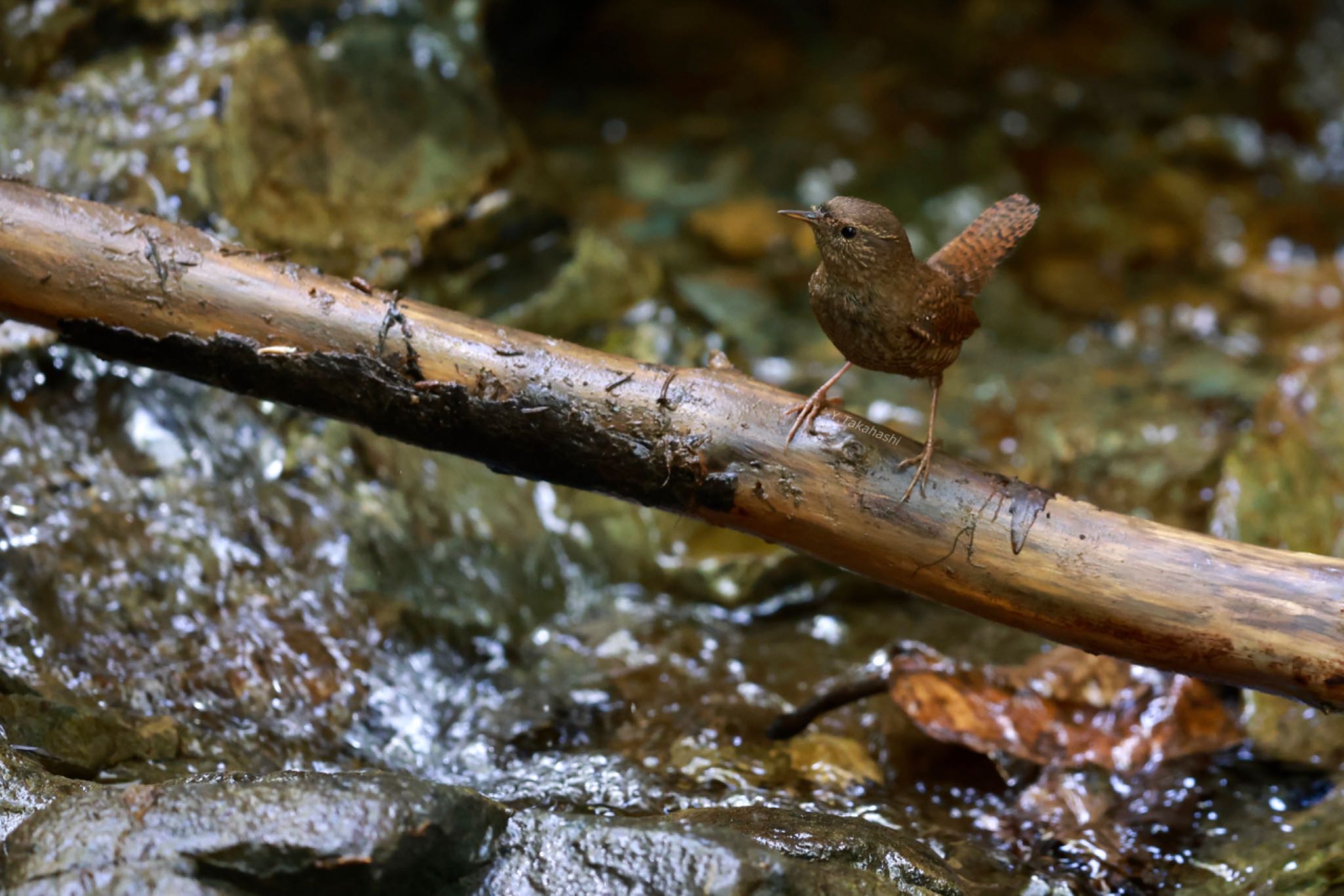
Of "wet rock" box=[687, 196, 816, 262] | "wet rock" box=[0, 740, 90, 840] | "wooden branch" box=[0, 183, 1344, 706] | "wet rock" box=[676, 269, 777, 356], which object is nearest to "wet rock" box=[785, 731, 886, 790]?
"wooden branch" box=[0, 183, 1344, 706]

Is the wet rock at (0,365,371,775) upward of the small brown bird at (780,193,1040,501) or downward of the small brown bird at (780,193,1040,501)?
downward

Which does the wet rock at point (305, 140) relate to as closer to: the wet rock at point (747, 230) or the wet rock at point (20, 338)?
the wet rock at point (20, 338)

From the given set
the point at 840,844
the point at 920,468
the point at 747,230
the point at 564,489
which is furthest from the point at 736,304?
the point at 840,844

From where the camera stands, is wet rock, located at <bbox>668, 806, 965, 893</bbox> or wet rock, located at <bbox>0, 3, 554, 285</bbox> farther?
wet rock, located at <bbox>0, 3, 554, 285</bbox>

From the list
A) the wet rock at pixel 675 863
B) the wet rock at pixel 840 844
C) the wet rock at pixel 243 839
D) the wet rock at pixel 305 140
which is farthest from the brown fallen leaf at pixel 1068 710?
the wet rock at pixel 305 140

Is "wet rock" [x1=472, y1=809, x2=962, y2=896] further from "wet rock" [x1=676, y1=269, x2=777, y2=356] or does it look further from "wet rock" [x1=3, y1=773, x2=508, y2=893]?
"wet rock" [x1=676, y1=269, x2=777, y2=356]

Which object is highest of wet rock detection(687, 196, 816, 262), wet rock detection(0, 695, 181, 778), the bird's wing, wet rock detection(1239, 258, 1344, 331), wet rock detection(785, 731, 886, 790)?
wet rock detection(1239, 258, 1344, 331)

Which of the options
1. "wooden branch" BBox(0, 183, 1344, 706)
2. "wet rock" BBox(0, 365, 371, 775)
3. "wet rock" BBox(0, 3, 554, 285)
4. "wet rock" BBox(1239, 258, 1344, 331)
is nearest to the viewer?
"wooden branch" BBox(0, 183, 1344, 706)

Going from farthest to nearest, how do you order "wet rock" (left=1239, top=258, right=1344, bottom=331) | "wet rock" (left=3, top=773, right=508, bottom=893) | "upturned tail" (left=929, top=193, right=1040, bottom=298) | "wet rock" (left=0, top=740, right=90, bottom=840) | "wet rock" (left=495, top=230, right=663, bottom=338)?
"wet rock" (left=1239, top=258, right=1344, bottom=331) < "wet rock" (left=495, top=230, right=663, bottom=338) < "upturned tail" (left=929, top=193, right=1040, bottom=298) < "wet rock" (left=0, top=740, right=90, bottom=840) < "wet rock" (left=3, top=773, right=508, bottom=893)
